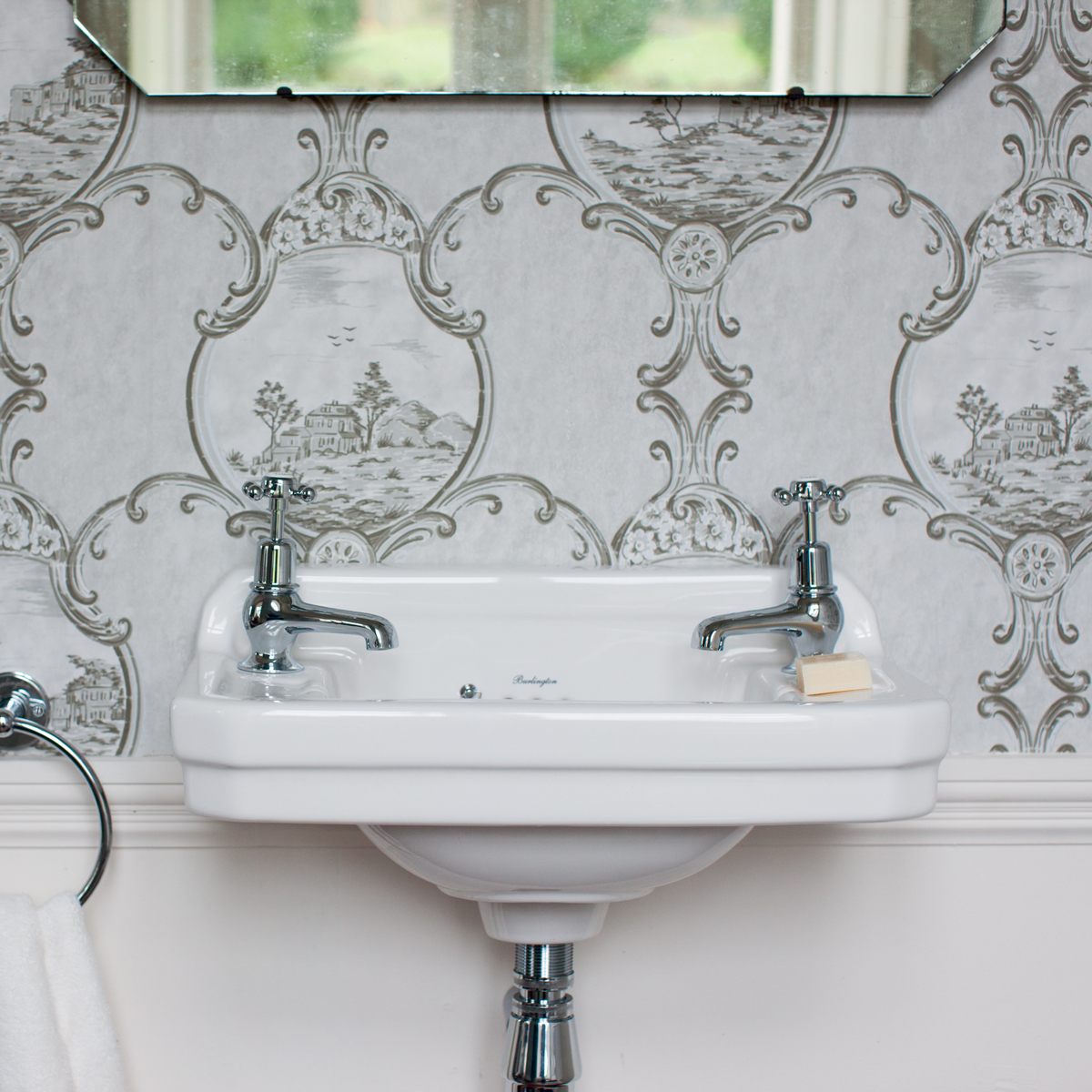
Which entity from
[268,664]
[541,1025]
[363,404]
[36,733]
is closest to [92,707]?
[36,733]

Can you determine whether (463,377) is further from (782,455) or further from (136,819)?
(136,819)

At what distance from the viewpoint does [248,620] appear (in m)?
0.82

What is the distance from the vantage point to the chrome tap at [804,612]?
2.63 feet

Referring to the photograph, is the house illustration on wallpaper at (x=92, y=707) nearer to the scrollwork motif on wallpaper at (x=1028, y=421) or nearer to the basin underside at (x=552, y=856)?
the basin underside at (x=552, y=856)

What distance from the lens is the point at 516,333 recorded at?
0.92 metres

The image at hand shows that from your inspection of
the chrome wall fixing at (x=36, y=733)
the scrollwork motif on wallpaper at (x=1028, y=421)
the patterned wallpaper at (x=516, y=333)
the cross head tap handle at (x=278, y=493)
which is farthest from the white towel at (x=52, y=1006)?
the scrollwork motif on wallpaper at (x=1028, y=421)

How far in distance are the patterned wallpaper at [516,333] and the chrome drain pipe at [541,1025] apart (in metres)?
0.36

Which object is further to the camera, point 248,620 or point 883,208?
point 883,208

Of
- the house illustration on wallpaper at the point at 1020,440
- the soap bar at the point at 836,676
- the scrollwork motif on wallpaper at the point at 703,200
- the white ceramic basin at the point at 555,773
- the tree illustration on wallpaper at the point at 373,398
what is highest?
the scrollwork motif on wallpaper at the point at 703,200

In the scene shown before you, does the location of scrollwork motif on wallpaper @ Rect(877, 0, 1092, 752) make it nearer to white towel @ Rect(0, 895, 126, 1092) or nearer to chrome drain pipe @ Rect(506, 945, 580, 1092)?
chrome drain pipe @ Rect(506, 945, 580, 1092)

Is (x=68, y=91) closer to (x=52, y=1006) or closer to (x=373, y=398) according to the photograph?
(x=373, y=398)

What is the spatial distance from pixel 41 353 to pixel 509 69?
0.52 meters

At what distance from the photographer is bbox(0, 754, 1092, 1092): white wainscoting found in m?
0.94

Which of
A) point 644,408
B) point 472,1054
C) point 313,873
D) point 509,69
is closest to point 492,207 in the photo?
point 509,69
